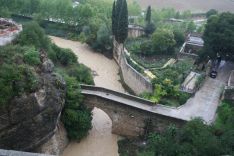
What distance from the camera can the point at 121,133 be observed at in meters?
26.5

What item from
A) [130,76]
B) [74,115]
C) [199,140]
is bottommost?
[74,115]

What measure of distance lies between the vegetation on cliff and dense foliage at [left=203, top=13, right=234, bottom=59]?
10.6m

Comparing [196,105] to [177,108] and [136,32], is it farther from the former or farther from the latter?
[136,32]

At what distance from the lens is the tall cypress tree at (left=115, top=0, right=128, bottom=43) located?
36.7 metres

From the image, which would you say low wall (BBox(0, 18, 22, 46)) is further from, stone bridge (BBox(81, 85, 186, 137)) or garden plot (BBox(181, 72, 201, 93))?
garden plot (BBox(181, 72, 201, 93))

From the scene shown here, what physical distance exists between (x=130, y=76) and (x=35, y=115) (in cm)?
1425

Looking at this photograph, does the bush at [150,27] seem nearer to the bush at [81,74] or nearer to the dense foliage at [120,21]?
the dense foliage at [120,21]

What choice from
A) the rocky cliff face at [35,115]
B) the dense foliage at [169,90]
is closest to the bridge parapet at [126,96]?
the dense foliage at [169,90]

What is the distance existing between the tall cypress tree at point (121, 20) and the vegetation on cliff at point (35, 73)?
6.47 metres

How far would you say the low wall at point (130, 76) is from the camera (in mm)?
30603

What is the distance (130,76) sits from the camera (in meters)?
33.7

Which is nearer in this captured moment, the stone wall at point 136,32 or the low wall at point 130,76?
the low wall at point 130,76

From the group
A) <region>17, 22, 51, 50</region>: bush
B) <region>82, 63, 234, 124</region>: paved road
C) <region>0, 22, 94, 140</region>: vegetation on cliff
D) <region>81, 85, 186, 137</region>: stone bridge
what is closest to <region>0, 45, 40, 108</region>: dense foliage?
<region>0, 22, 94, 140</region>: vegetation on cliff

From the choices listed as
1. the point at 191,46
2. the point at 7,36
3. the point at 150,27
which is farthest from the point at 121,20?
the point at 7,36
